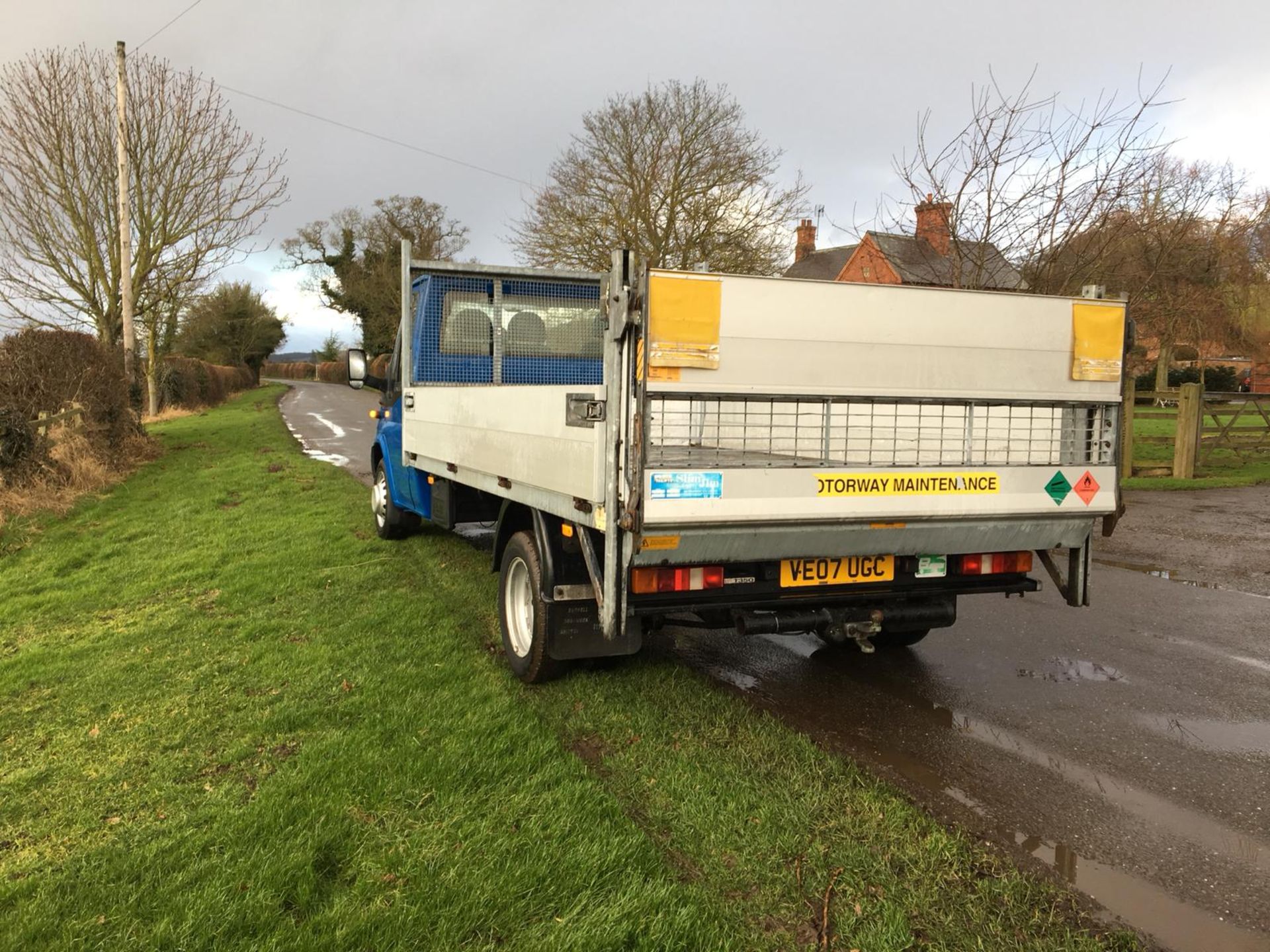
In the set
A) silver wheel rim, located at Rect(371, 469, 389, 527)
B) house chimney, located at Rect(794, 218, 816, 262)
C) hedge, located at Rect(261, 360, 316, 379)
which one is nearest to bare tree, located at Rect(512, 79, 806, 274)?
house chimney, located at Rect(794, 218, 816, 262)

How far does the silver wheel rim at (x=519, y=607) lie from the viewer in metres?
4.61

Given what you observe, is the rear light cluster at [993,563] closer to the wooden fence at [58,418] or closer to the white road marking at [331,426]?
the wooden fence at [58,418]

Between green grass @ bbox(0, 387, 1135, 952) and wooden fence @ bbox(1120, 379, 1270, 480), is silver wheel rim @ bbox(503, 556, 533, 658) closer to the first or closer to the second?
green grass @ bbox(0, 387, 1135, 952)

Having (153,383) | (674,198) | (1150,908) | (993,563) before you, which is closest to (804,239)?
(674,198)

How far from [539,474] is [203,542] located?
576cm

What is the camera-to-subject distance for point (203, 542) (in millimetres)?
8312

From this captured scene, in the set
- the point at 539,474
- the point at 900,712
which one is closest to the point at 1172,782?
the point at 900,712

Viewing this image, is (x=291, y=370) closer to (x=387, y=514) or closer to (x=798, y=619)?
(x=387, y=514)

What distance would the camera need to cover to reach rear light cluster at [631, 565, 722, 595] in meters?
3.66

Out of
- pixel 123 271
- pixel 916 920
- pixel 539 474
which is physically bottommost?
pixel 916 920

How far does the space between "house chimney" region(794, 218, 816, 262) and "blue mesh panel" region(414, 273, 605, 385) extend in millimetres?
13086

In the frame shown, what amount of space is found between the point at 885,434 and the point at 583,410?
4.60ft

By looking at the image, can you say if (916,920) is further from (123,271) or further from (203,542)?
(123,271)

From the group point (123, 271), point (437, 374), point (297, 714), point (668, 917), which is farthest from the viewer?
point (123, 271)
